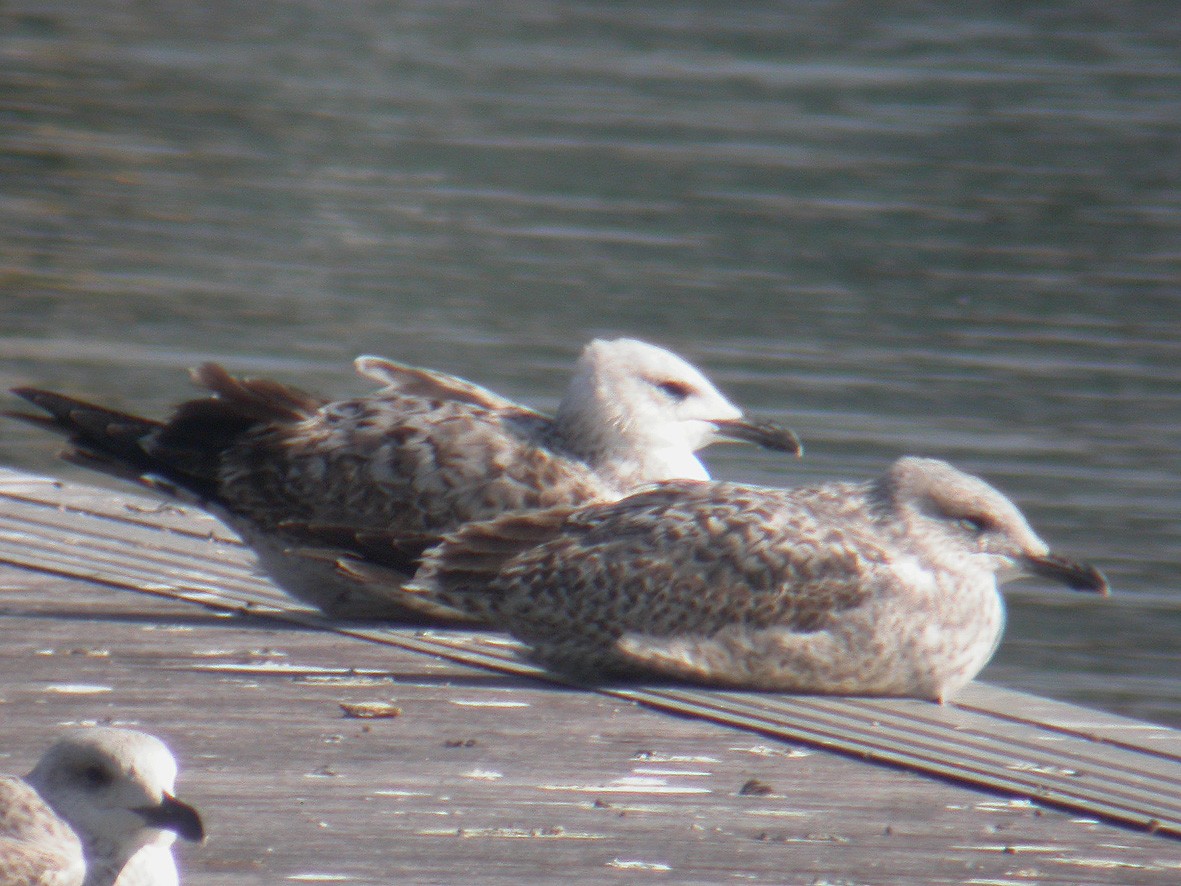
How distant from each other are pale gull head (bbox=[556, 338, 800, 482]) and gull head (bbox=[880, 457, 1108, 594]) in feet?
3.14

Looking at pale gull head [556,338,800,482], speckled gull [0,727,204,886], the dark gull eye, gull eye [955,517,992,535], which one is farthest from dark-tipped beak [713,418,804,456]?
speckled gull [0,727,204,886]

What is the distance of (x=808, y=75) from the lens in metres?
33.1

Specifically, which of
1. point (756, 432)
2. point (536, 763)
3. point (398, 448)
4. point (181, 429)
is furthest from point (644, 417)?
point (536, 763)

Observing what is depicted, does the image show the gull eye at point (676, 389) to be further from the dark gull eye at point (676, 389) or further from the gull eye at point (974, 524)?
the gull eye at point (974, 524)

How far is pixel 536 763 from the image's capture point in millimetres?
5578

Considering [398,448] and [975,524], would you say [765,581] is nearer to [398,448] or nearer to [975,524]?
[975,524]

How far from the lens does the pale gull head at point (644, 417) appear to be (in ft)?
23.9

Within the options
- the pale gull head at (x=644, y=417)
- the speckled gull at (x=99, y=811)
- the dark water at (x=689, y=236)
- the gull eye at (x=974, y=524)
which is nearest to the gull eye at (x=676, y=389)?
the pale gull head at (x=644, y=417)

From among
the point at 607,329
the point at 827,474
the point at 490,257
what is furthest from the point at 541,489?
the point at 490,257

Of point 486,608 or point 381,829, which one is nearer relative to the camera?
point 381,829

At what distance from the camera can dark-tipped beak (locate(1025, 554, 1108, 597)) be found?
6.59 m

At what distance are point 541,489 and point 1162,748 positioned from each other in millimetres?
2027

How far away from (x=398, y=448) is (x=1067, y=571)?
78.4 inches

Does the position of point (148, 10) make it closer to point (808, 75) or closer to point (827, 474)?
point (808, 75)
